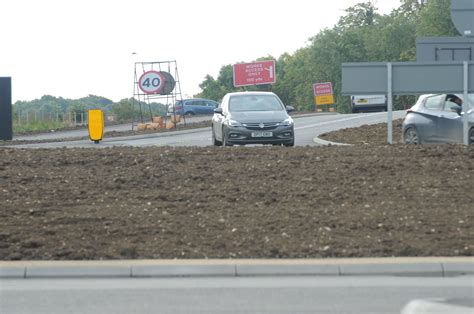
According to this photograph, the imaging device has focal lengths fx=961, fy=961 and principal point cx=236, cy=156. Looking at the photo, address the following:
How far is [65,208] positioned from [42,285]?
2996 mm

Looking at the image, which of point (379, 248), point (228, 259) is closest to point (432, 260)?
point (379, 248)

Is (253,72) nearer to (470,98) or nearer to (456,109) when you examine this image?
(470,98)

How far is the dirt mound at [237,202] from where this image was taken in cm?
993

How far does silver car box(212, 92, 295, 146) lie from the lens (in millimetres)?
21703

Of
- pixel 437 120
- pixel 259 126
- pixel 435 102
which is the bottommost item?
pixel 259 126

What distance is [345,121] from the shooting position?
129 feet

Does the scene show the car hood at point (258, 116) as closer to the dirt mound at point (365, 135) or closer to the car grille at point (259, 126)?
the car grille at point (259, 126)

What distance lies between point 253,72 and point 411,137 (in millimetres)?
55335

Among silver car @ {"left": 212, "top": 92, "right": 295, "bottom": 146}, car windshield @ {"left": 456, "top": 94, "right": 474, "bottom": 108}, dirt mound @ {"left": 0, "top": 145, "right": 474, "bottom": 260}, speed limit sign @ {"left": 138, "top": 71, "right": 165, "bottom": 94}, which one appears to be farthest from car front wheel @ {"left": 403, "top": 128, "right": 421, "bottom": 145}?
speed limit sign @ {"left": 138, "top": 71, "right": 165, "bottom": 94}

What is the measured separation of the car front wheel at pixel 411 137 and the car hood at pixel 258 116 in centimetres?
317

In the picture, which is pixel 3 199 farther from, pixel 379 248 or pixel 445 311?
pixel 445 311

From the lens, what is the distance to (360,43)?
10919 cm

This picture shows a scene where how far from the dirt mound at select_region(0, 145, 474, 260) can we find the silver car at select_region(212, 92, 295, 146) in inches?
238

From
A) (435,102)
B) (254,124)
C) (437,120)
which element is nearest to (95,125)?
(254,124)
